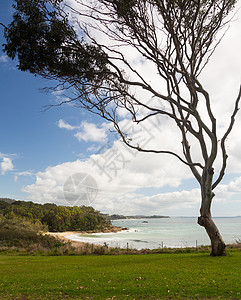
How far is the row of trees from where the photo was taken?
6311 centimetres

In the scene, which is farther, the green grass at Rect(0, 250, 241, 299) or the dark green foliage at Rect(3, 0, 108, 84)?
the dark green foliage at Rect(3, 0, 108, 84)

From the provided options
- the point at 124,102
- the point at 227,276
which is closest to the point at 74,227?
the point at 124,102

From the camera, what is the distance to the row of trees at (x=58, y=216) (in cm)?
6311

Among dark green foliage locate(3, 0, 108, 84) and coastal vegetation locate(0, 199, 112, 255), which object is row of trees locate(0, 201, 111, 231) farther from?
dark green foliage locate(3, 0, 108, 84)

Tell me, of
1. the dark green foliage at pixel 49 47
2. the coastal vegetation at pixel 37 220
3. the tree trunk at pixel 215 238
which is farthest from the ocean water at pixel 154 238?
the dark green foliage at pixel 49 47

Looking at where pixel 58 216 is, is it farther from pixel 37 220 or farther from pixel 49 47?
pixel 49 47

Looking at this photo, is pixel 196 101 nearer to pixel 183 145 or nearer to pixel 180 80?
Answer: pixel 180 80

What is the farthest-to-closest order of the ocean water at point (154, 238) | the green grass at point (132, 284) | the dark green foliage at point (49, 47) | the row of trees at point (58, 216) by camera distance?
the row of trees at point (58, 216) < the ocean water at point (154, 238) < the dark green foliage at point (49, 47) < the green grass at point (132, 284)

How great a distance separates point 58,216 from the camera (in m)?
72.0

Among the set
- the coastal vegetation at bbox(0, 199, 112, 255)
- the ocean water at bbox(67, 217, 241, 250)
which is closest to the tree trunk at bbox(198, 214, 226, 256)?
the ocean water at bbox(67, 217, 241, 250)

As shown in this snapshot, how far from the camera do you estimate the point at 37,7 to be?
10773 mm

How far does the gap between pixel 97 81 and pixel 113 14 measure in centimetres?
335

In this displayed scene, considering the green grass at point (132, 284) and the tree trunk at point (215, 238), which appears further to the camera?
the tree trunk at point (215, 238)

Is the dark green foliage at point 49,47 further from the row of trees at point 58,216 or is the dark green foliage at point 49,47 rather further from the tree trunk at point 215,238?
the row of trees at point 58,216
